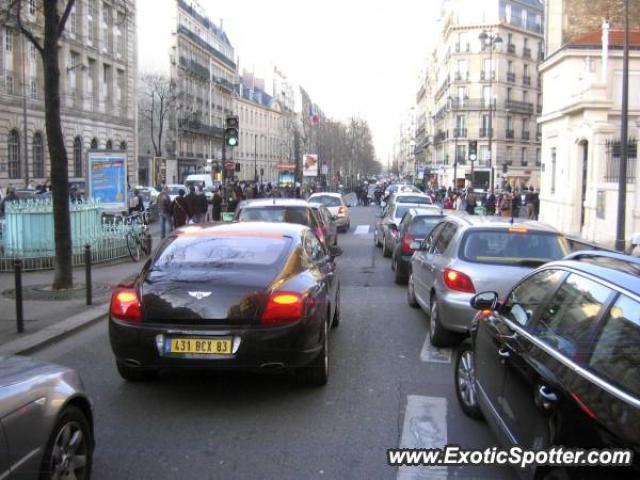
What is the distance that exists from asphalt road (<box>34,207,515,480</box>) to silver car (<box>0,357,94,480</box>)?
21.2 inches

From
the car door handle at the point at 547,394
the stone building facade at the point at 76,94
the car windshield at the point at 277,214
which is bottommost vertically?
the car door handle at the point at 547,394

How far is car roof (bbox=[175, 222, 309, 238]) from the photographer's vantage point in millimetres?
6598

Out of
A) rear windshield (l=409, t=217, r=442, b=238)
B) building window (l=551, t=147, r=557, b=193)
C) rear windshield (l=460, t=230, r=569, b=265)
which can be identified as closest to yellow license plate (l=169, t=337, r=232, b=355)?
rear windshield (l=460, t=230, r=569, b=265)

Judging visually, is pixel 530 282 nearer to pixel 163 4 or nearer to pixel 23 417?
pixel 23 417

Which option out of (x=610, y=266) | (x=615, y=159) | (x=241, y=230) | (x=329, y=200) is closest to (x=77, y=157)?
(x=329, y=200)

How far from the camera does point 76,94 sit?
148 feet

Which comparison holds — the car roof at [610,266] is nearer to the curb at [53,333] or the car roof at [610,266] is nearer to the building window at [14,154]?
the curb at [53,333]

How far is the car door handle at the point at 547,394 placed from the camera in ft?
10.5

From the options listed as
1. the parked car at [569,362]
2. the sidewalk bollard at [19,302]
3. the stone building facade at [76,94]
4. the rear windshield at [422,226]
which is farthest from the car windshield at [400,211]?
the stone building facade at [76,94]

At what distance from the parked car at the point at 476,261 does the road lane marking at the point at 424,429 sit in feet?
5.42

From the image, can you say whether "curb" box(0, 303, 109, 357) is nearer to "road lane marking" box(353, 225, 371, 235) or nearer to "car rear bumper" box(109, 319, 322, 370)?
"car rear bumper" box(109, 319, 322, 370)

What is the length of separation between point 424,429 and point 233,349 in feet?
5.15

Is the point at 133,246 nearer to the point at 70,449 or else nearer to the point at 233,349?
the point at 233,349

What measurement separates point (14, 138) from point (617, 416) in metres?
40.4
